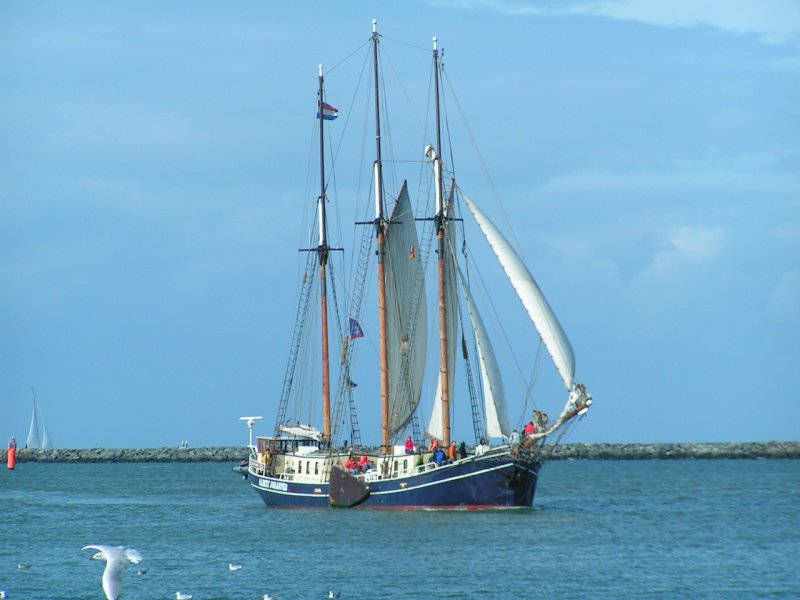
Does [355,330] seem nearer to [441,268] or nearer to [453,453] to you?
[441,268]

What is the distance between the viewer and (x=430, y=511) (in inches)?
2317

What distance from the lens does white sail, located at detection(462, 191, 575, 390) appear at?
55.7 metres

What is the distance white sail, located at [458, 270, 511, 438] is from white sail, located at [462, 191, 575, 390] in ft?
10.9

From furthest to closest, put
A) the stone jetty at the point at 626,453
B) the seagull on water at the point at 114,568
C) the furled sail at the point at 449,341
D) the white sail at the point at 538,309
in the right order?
the stone jetty at the point at 626,453, the furled sail at the point at 449,341, the white sail at the point at 538,309, the seagull on water at the point at 114,568

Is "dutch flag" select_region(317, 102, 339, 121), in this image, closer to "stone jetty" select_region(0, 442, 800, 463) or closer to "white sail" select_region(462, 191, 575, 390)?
"white sail" select_region(462, 191, 575, 390)

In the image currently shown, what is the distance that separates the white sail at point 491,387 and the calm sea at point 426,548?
3579 millimetres

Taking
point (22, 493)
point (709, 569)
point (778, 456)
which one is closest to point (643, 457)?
point (778, 456)

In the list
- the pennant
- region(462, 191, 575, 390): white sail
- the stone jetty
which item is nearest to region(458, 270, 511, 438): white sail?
region(462, 191, 575, 390): white sail

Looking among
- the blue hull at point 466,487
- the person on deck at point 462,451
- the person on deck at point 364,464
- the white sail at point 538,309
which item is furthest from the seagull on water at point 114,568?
the person on deck at point 364,464

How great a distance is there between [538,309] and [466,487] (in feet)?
25.7

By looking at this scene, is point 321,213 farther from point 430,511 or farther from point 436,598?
point 436,598

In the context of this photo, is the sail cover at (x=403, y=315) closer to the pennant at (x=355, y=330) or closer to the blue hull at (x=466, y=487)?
the pennant at (x=355, y=330)

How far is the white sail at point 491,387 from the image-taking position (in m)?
59.2

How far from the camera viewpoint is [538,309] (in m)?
56.1
